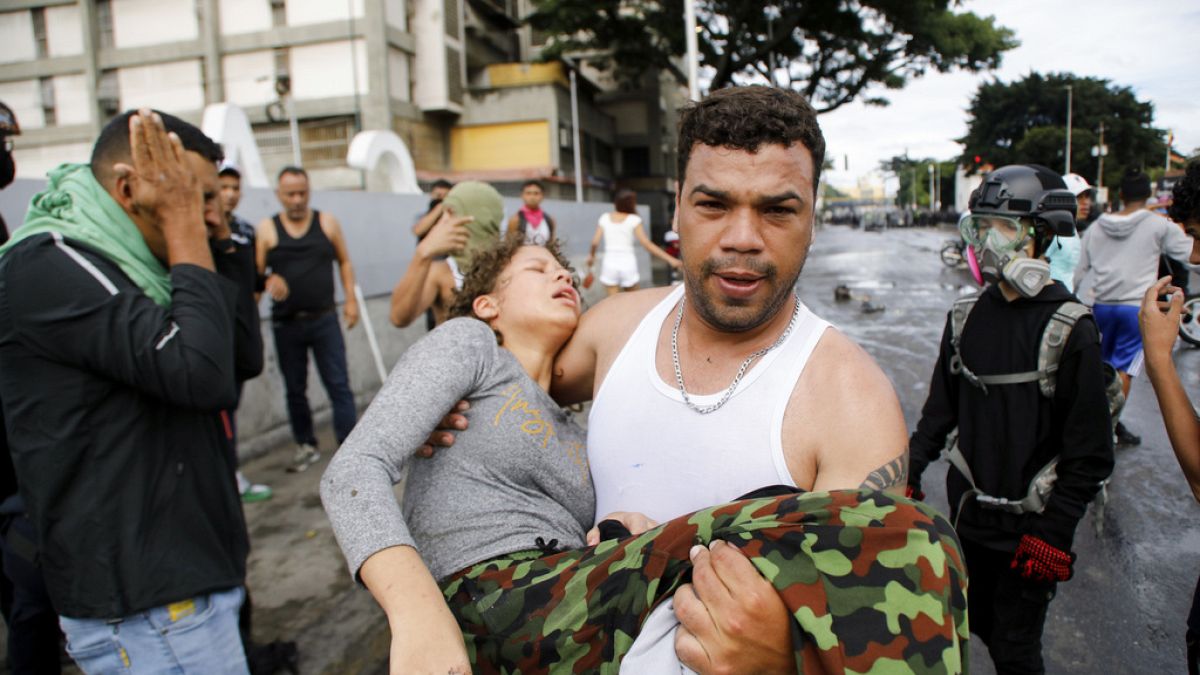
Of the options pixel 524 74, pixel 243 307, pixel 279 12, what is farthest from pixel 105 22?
pixel 243 307

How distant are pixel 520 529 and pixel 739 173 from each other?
94 cm

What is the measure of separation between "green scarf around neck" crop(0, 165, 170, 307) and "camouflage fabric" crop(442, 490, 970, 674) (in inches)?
55.5

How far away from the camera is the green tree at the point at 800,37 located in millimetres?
25969

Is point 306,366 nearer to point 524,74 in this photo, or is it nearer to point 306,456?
point 306,456

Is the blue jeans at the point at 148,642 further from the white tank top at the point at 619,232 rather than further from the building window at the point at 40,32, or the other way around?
the building window at the point at 40,32

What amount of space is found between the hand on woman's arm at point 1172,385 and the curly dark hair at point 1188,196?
0.26m

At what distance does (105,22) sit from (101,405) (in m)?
39.7

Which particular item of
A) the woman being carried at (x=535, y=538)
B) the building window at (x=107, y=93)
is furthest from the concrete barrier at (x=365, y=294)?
the building window at (x=107, y=93)

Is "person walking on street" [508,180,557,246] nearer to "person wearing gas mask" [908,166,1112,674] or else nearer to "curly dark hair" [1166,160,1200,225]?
"person wearing gas mask" [908,166,1112,674]

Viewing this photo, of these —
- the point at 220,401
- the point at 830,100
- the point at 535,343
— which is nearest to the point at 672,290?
the point at 535,343

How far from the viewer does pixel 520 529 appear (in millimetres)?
1655

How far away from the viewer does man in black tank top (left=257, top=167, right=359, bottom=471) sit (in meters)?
5.27

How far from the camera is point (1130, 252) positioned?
5418 millimetres

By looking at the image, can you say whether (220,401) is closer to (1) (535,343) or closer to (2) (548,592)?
(1) (535,343)
